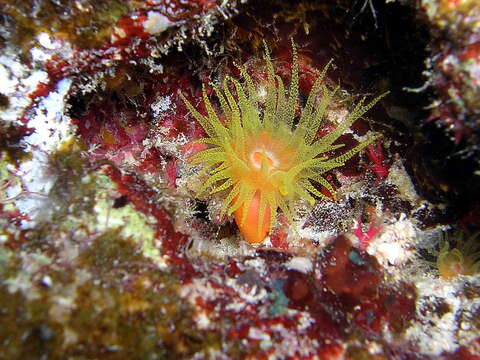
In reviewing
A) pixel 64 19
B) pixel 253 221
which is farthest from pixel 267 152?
pixel 64 19

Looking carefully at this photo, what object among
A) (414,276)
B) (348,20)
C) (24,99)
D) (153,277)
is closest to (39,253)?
(153,277)

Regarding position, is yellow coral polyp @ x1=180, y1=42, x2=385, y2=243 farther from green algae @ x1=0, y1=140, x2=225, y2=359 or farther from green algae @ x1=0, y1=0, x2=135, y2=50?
green algae @ x1=0, y1=140, x2=225, y2=359

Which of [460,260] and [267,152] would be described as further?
[267,152]

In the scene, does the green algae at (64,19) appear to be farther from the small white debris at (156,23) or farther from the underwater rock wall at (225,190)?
the small white debris at (156,23)

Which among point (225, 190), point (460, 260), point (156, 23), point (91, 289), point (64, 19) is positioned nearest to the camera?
point (91, 289)

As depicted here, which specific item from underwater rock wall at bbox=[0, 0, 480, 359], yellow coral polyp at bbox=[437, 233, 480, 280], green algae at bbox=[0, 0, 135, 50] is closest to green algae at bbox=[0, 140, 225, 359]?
→ underwater rock wall at bbox=[0, 0, 480, 359]

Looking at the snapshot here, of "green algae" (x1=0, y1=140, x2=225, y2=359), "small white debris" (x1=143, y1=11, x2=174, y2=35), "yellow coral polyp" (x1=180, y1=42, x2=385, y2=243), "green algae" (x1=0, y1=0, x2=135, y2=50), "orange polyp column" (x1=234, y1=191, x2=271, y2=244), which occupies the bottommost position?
"green algae" (x1=0, y1=140, x2=225, y2=359)

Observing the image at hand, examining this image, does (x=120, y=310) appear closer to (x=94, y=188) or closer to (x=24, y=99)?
(x=94, y=188)

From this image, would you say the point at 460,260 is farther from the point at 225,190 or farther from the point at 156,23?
the point at 156,23
